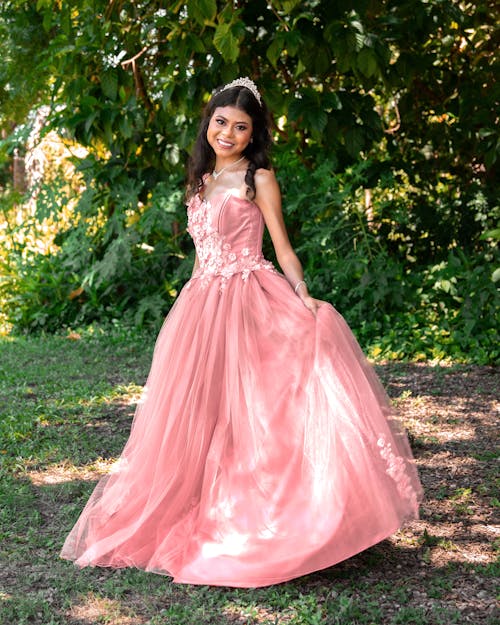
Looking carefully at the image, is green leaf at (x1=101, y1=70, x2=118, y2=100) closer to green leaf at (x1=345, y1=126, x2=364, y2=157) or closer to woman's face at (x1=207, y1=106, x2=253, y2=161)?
green leaf at (x1=345, y1=126, x2=364, y2=157)

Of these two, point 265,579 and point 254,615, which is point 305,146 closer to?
point 265,579

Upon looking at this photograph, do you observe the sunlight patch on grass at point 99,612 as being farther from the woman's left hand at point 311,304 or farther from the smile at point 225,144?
the smile at point 225,144

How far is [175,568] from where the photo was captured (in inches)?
107

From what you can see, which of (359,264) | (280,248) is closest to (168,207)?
(359,264)

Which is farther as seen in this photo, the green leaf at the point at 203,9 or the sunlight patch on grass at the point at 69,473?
the green leaf at the point at 203,9

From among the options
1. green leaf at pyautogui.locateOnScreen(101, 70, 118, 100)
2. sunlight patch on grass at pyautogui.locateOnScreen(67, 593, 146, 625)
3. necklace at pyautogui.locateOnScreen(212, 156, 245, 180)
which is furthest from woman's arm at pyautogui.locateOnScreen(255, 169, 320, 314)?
green leaf at pyautogui.locateOnScreen(101, 70, 118, 100)

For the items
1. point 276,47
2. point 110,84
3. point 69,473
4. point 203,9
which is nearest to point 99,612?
point 69,473

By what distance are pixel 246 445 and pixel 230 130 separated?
115 centimetres

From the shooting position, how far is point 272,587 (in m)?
2.59

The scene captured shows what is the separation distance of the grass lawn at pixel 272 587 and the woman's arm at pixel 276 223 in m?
1.02

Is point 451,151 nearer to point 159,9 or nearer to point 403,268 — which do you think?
point 403,268

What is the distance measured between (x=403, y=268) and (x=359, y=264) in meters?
0.88

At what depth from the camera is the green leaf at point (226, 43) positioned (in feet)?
13.4

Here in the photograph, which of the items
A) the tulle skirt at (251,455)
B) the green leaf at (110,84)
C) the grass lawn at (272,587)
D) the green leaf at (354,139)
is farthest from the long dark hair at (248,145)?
the green leaf at (354,139)
